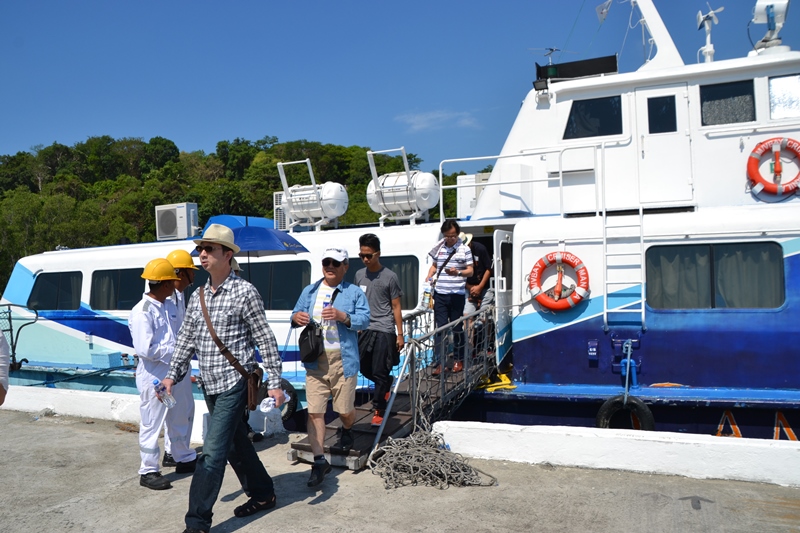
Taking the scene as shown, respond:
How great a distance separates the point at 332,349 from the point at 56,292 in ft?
25.9

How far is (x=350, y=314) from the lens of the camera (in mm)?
4906

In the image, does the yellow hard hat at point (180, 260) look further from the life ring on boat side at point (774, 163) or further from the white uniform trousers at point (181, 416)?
the life ring on boat side at point (774, 163)

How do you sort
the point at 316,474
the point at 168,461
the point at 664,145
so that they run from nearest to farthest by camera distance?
the point at 316,474 < the point at 168,461 < the point at 664,145

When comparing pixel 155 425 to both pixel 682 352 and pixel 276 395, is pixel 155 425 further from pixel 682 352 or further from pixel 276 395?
pixel 682 352

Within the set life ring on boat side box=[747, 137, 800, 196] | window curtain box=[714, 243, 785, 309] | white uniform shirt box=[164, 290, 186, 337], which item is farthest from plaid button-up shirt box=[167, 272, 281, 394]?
life ring on boat side box=[747, 137, 800, 196]

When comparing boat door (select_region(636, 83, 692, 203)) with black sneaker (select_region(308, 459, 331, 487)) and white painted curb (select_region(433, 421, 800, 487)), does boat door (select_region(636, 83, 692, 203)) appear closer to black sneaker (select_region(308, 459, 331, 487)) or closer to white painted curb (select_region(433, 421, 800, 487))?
white painted curb (select_region(433, 421, 800, 487))

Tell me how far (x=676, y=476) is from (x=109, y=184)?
43.0 meters

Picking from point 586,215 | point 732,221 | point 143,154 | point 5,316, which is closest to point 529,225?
point 586,215

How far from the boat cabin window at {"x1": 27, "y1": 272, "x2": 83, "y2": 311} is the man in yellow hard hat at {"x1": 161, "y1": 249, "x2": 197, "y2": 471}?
593 cm

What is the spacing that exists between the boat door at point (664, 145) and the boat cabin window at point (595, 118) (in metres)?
0.28

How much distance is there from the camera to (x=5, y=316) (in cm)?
1102

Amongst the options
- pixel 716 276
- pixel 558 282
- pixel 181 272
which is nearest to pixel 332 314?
pixel 181 272

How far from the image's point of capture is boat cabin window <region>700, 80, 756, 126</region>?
750 centimetres

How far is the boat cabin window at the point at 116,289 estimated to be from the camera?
10117mm
